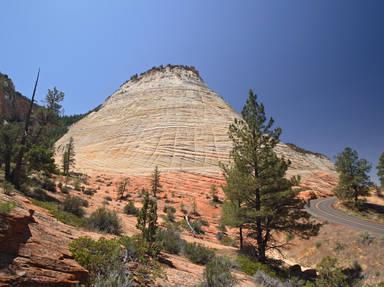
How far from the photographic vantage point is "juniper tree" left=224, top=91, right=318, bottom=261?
15.3 metres

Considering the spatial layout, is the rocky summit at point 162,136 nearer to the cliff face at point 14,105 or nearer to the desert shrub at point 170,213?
the desert shrub at point 170,213

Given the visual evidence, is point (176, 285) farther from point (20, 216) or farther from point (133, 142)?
point (133, 142)

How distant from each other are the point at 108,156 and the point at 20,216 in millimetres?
50260

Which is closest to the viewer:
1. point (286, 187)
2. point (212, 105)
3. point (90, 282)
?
point (90, 282)

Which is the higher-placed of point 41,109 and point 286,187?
point 41,109

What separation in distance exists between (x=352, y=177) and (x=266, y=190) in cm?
2851

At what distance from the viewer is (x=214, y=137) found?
196 ft

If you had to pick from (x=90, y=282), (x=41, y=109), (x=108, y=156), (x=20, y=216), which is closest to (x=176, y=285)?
(x=90, y=282)

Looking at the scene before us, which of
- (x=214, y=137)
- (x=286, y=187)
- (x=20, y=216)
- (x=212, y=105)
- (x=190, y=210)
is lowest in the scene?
(x=190, y=210)

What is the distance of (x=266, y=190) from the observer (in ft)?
51.2

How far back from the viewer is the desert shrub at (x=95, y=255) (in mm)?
6668

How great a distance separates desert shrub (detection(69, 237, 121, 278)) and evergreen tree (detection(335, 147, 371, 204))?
125 ft

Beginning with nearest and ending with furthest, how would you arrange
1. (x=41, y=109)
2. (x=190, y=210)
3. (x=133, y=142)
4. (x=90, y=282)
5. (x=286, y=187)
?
1. (x=90, y=282)
2. (x=286, y=187)
3. (x=41, y=109)
4. (x=190, y=210)
5. (x=133, y=142)

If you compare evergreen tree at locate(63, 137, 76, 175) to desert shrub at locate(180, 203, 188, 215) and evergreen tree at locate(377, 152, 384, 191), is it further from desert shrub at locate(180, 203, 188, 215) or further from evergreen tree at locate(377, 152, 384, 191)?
evergreen tree at locate(377, 152, 384, 191)
